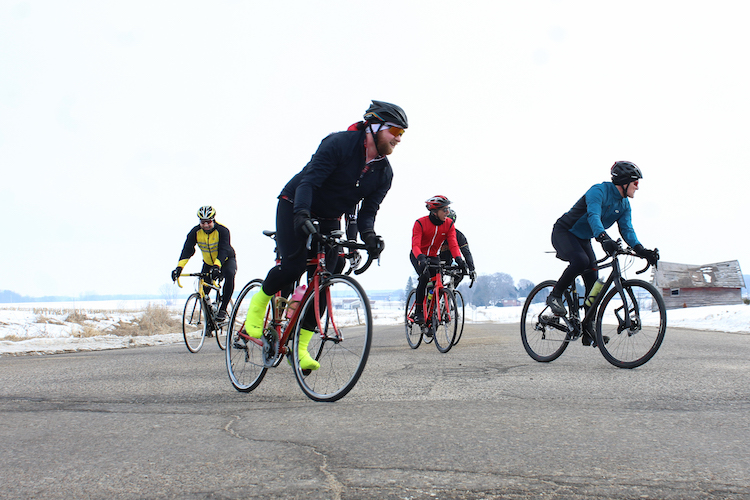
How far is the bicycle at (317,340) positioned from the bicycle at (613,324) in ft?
9.01

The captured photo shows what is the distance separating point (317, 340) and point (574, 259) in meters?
3.24

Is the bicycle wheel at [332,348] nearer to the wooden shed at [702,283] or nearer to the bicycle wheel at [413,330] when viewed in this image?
the bicycle wheel at [413,330]

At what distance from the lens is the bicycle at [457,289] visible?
25.3 feet

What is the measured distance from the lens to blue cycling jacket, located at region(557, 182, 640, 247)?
18.0 feet

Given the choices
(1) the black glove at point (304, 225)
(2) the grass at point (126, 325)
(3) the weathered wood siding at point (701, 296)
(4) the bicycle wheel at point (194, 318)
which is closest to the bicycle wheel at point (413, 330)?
(4) the bicycle wheel at point (194, 318)

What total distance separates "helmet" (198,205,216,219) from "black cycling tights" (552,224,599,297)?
529 cm

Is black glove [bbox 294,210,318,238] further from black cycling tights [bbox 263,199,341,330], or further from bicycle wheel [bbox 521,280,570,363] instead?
bicycle wheel [bbox 521,280,570,363]

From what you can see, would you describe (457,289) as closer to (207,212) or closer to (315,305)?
(207,212)

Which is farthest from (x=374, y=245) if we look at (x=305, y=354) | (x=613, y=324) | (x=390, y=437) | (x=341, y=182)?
(x=613, y=324)

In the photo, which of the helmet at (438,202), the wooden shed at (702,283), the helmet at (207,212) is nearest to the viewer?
the helmet at (438,202)

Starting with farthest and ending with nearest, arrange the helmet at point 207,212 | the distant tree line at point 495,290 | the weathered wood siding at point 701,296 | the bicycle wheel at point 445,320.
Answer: the distant tree line at point 495,290 → the weathered wood siding at point 701,296 → the helmet at point 207,212 → the bicycle wheel at point 445,320

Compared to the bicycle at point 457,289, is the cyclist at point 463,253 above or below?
above

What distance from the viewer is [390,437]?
2.52 metres

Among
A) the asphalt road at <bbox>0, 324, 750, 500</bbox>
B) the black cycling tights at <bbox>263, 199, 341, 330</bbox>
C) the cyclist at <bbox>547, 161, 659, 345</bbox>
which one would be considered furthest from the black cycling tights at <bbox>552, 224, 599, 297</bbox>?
the black cycling tights at <bbox>263, 199, 341, 330</bbox>
